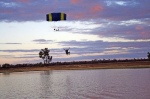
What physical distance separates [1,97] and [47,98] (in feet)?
24.2

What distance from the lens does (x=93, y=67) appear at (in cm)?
15788

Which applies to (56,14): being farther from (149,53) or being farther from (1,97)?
(149,53)

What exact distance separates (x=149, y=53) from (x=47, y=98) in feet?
533

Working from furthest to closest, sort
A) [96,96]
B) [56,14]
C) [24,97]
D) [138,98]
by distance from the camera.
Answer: [56,14] < [24,97] < [96,96] < [138,98]

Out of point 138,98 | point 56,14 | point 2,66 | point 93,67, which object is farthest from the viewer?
point 2,66

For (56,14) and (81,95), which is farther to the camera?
(56,14)

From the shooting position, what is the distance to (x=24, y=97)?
45281mm

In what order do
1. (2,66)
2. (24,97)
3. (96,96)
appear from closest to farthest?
(96,96), (24,97), (2,66)

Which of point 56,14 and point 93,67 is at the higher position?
point 56,14

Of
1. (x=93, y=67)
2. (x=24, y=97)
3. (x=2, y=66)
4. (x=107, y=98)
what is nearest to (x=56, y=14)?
(x=24, y=97)

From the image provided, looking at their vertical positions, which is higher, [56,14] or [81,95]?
[56,14]

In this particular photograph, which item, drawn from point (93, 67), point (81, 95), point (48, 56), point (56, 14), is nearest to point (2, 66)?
point (48, 56)

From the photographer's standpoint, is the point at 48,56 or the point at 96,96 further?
the point at 48,56

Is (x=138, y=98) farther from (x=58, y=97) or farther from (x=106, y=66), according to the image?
(x=106, y=66)
